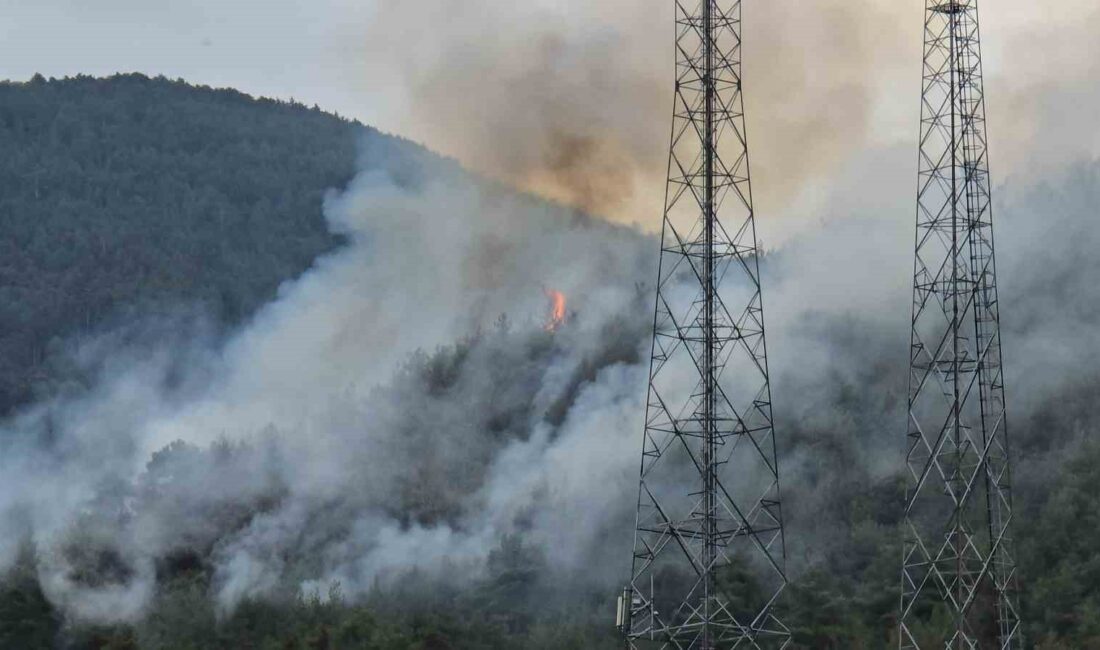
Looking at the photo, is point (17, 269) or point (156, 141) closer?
point (17, 269)

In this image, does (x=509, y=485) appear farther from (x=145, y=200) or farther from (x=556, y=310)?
(x=145, y=200)

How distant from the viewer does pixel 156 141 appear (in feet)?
594

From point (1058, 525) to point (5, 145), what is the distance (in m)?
Result: 135

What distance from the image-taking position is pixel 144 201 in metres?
164

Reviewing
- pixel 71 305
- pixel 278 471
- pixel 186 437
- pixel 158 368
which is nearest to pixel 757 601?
pixel 278 471

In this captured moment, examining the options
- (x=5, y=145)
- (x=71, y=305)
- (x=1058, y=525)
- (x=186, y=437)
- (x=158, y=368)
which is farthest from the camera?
(x=5, y=145)

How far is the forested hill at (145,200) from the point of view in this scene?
136625mm

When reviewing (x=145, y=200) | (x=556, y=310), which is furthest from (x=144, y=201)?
(x=556, y=310)

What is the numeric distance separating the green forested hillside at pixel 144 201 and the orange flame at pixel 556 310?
36714 millimetres

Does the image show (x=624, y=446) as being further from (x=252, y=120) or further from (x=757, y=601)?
(x=252, y=120)

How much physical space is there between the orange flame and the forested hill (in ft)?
121

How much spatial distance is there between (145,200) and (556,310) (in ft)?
240

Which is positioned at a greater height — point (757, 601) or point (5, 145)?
point (5, 145)

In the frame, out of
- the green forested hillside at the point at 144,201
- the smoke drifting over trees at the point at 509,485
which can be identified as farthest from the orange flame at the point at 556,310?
the green forested hillside at the point at 144,201
